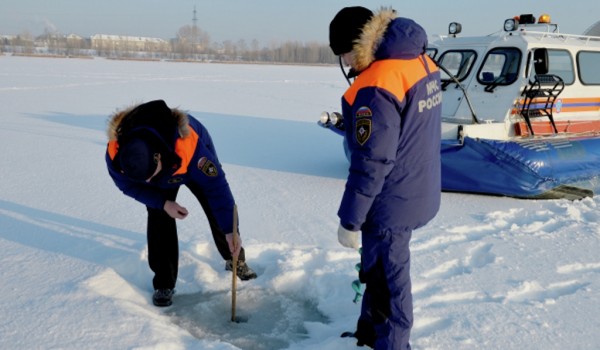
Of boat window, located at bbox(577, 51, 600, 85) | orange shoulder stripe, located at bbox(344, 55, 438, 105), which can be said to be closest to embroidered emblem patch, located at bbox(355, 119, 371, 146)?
orange shoulder stripe, located at bbox(344, 55, 438, 105)

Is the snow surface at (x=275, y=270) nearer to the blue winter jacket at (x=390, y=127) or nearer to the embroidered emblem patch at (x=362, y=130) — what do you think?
the blue winter jacket at (x=390, y=127)

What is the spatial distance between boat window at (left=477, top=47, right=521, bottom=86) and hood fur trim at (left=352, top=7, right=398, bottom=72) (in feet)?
13.9

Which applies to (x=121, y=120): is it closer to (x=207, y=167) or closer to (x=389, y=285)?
(x=207, y=167)

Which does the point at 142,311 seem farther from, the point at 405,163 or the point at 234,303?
the point at 405,163

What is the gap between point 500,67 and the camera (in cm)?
586

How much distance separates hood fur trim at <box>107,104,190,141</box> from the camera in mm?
2375

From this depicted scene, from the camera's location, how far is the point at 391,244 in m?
2.06

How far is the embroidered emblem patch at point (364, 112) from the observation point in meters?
1.84

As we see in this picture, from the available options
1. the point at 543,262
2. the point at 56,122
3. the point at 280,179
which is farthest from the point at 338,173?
the point at 56,122

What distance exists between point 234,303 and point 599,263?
2.37 meters

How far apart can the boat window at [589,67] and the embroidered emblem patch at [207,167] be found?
517cm

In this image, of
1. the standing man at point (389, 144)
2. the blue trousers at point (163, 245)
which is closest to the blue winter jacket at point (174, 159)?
the blue trousers at point (163, 245)

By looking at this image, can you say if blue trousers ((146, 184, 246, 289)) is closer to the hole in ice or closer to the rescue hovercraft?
the hole in ice

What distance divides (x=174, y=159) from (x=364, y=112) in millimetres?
1018
